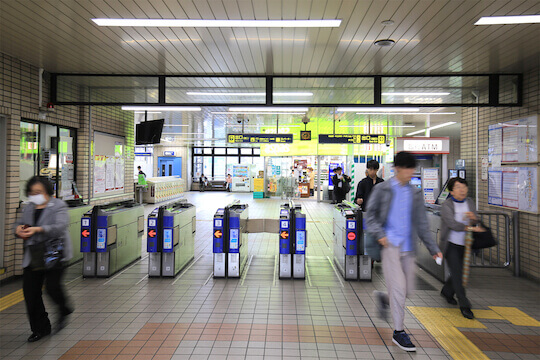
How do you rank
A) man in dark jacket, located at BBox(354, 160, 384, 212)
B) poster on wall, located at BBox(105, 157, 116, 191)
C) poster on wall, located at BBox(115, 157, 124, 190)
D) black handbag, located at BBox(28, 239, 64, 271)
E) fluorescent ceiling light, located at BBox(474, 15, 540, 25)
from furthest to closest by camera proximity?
1. poster on wall, located at BBox(115, 157, 124, 190)
2. poster on wall, located at BBox(105, 157, 116, 191)
3. man in dark jacket, located at BBox(354, 160, 384, 212)
4. fluorescent ceiling light, located at BBox(474, 15, 540, 25)
5. black handbag, located at BBox(28, 239, 64, 271)

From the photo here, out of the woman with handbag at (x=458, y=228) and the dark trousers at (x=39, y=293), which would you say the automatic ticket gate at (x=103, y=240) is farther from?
the woman with handbag at (x=458, y=228)

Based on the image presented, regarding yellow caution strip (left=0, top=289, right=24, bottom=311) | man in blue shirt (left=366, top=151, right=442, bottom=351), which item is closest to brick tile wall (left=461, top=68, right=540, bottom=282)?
man in blue shirt (left=366, top=151, right=442, bottom=351)

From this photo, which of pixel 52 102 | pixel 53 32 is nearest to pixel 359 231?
pixel 53 32

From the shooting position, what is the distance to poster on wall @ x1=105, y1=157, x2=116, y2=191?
751 cm

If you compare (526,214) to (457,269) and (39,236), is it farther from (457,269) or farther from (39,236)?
(39,236)

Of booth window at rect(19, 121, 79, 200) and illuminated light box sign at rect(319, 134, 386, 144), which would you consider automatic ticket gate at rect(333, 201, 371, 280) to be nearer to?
booth window at rect(19, 121, 79, 200)

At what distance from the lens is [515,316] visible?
391 centimetres

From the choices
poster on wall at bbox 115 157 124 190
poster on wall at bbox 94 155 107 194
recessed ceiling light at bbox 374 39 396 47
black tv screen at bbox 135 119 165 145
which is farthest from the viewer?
poster on wall at bbox 115 157 124 190

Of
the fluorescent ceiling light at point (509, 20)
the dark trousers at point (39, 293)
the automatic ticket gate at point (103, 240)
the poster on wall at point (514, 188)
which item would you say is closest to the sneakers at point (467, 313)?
the poster on wall at point (514, 188)

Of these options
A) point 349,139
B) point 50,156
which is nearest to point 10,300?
point 50,156

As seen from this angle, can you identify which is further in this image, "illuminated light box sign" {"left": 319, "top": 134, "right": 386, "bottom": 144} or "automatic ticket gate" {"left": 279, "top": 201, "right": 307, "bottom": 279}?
"illuminated light box sign" {"left": 319, "top": 134, "right": 386, "bottom": 144}

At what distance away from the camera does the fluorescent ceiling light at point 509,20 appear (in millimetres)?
3693

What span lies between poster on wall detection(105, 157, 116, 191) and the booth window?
2.87 feet

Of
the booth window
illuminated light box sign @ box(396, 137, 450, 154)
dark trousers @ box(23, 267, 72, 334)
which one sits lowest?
dark trousers @ box(23, 267, 72, 334)
